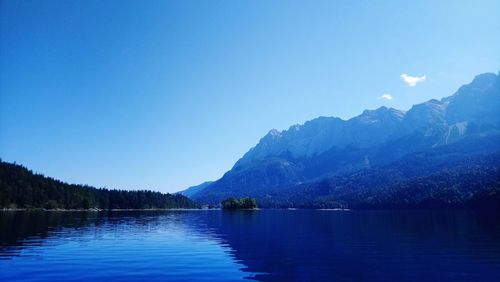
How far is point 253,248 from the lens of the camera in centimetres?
6744

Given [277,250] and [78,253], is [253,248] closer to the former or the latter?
[277,250]

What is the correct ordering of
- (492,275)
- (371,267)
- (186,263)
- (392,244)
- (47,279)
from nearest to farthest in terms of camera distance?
(47,279)
(492,275)
(371,267)
(186,263)
(392,244)

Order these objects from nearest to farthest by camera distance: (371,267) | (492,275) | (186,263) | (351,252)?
(492,275)
(371,267)
(186,263)
(351,252)

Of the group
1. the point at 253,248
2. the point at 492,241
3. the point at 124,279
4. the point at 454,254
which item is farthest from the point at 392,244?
the point at 124,279

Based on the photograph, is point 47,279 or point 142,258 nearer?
point 47,279

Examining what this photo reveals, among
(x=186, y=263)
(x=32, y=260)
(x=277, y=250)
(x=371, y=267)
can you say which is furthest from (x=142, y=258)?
(x=371, y=267)

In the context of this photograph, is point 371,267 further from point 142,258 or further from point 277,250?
point 142,258

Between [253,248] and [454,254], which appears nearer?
[454,254]

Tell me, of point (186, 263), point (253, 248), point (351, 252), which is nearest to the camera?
point (186, 263)

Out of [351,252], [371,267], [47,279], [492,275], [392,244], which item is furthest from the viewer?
[392,244]

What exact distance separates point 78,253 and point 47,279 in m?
20.2

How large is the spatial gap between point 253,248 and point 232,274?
24477mm

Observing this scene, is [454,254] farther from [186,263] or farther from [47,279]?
[47,279]

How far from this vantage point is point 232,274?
142ft
